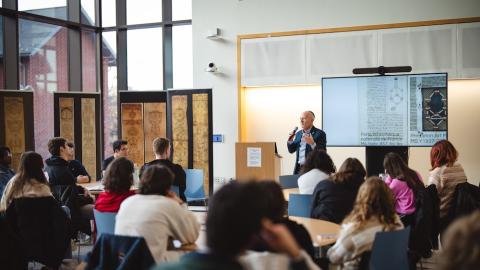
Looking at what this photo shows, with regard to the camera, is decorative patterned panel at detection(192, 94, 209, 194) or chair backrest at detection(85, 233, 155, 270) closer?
chair backrest at detection(85, 233, 155, 270)

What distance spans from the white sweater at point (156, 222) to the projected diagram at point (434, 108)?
4.97m

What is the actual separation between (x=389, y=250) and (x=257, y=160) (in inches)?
170

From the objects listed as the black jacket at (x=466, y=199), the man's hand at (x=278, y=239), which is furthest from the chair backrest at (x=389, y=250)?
the black jacket at (x=466, y=199)

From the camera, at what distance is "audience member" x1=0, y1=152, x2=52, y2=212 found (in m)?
4.93

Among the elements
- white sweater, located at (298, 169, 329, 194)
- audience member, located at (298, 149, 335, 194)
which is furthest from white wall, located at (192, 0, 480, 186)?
white sweater, located at (298, 169, 329, 194)

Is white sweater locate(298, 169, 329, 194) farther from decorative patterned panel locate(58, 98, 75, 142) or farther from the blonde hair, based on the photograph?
decorative patterned panel locate(58, 98, 75, 142)

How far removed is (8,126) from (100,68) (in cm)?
279

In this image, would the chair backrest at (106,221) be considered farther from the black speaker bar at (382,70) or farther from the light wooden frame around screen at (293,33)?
the light wooden frame around screen at (293,33)

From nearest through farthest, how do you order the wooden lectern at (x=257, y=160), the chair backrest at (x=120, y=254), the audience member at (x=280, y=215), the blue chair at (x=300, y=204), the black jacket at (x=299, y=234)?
1. the audience member at (x=280, y=215)
2. the black jacket at (x=299, y=234)
3. the chair backrest at (x=120, y=254)
4. the blue chair at (x=300, y=204)
5. the wooden lectern at (x=257, y=160)

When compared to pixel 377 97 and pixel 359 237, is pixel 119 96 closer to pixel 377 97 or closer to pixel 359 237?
pixel 377 97

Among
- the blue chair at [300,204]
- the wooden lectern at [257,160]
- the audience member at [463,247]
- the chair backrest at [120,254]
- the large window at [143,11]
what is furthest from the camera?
the large window at [143,11]

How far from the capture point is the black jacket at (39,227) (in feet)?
16.0

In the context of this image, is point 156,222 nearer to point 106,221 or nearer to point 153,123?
point 106,221

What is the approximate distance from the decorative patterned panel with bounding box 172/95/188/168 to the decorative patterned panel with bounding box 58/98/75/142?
165 cm
